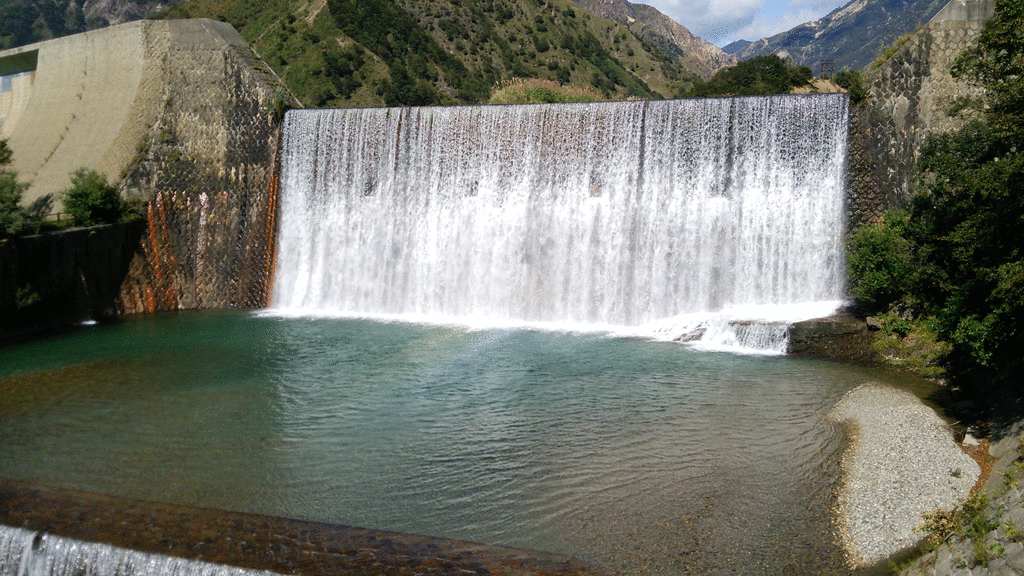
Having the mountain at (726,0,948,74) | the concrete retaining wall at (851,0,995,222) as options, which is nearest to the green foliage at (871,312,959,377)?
the concrete retaining wall at (851,0,995,222)

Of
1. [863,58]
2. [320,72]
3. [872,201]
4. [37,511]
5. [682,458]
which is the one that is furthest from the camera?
[863,58]

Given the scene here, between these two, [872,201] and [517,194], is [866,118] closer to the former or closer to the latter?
[872,201]

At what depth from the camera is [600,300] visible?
18.5m

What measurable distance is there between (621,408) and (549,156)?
30.3 ft

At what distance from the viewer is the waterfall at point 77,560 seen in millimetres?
7055

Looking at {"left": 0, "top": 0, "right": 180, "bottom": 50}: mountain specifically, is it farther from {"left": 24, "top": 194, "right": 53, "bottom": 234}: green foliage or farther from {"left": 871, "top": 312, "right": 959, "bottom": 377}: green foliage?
{"left": 871, "top": 312, "right": 959, "bottom": 377}: green foliage

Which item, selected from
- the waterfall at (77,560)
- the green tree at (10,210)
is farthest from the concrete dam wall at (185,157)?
the waterfall at (77,560)

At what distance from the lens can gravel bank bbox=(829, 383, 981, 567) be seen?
24.2 feet

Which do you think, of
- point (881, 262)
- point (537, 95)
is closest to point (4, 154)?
point (537, 95)

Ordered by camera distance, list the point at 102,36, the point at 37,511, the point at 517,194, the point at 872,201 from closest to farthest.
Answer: the point at 37,511 < the point at 872,201 < the point at 517,194 < the point at 102,36

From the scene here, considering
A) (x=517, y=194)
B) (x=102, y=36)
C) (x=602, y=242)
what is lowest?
(x=602, y=242)

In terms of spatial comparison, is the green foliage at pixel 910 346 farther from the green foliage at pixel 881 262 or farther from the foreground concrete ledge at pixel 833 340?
the green foliage at pixel 881 262

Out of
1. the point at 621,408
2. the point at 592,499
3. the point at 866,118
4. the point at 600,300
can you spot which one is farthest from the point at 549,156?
the point at 592,499

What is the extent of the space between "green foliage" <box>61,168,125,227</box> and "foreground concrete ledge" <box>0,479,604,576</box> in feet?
42.4
